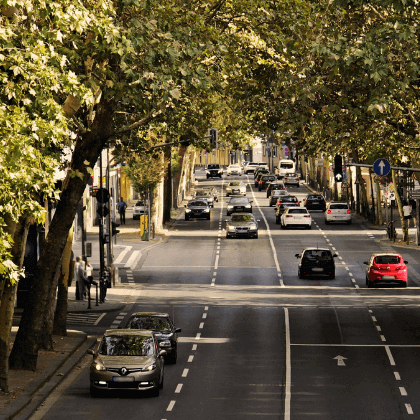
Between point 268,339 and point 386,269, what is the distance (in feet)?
43.6

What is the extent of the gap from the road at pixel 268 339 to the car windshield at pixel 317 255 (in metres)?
0.96

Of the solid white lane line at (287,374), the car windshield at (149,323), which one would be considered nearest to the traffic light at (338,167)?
the solid white lane line at (287,374)

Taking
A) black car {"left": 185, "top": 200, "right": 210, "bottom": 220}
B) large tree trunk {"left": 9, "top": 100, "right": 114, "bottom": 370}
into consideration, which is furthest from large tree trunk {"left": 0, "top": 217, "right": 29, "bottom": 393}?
black car {"left": 185, "top": 200, "right": 210, "bottom": 220}

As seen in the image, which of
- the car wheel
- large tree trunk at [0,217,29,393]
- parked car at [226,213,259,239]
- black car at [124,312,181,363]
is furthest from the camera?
parked car at [226,213,259,239]

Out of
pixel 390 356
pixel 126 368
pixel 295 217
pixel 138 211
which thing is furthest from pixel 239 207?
pixel 126 368

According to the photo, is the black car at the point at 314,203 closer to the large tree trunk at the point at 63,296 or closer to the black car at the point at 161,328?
the large tree trunk at the point at 63,296

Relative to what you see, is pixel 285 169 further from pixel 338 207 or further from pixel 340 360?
pixel 340 360

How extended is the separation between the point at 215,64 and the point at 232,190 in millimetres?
72038

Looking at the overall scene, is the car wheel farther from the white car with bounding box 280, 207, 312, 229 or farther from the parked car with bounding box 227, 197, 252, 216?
the parked car with bounding box 227, 197, 252, 216

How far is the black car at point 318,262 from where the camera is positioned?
143ft

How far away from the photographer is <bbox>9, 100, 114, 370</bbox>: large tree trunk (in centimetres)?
2250

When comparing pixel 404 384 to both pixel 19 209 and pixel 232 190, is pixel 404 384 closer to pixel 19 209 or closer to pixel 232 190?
pixel 19 209

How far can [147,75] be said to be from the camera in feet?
63.8

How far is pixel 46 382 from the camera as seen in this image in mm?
22469
